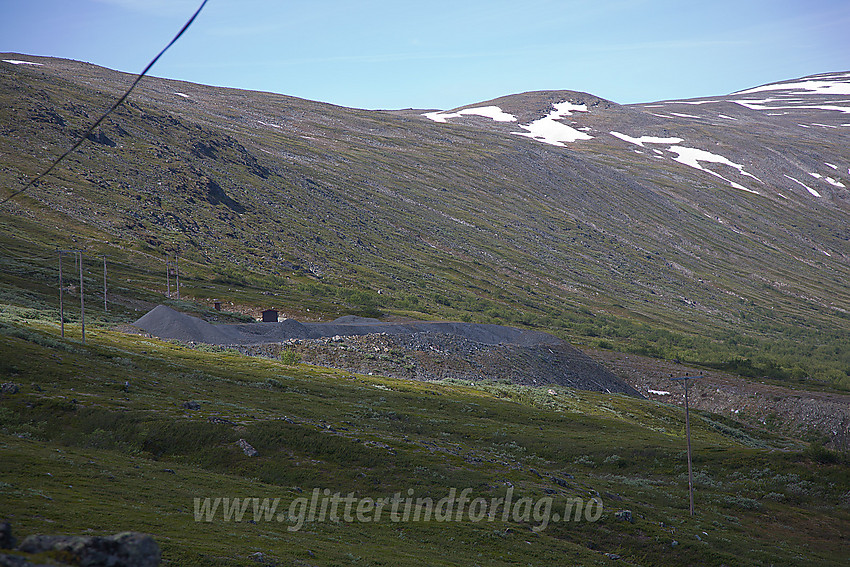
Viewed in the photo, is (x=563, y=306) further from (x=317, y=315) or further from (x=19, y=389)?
(x=19, y=389)

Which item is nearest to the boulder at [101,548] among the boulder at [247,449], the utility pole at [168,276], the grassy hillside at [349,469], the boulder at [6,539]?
the boulder at [6,539]

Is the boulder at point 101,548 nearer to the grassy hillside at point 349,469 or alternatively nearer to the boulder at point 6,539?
the boulder at point 6,539

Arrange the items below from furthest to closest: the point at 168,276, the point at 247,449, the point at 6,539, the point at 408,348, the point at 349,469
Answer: the point at 168,276, the point at 408,348, the point at 349,469, the point at 247,449, the point at 6,539

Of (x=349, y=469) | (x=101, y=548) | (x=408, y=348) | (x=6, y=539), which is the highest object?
(x=6, y=539)

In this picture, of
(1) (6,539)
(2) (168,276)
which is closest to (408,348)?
(2) (168,276)

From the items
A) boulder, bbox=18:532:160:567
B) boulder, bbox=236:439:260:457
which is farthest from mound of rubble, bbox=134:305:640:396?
boulder, bbox=18:532:160:567

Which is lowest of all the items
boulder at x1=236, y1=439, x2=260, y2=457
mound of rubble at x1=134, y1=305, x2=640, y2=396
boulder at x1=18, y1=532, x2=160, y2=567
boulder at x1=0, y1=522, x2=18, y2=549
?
mound of rubble at x1=134, y1=305, x2=640, y2=396

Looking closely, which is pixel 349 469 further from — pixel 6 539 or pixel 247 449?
pixel 6 539

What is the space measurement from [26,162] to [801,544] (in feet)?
509

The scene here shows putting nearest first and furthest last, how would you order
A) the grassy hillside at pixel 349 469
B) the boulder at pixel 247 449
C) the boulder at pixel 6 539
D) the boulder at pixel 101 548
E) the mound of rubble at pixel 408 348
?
the boulder at pixel 6 539 < the boulder at pixel 101 548 < the grassy hillside at pixel 349 469 < the boulder at pixel 247 449 < the mound of rubble at pixel 408 348

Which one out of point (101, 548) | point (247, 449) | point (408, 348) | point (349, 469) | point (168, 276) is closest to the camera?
point (101, 548)

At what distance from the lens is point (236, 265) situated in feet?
465

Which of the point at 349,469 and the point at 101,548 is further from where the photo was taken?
the point at 349,469

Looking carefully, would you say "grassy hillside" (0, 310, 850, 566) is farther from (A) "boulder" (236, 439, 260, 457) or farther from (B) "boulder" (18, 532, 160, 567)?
(B) "boulder" (18, 532, 160, 567)
